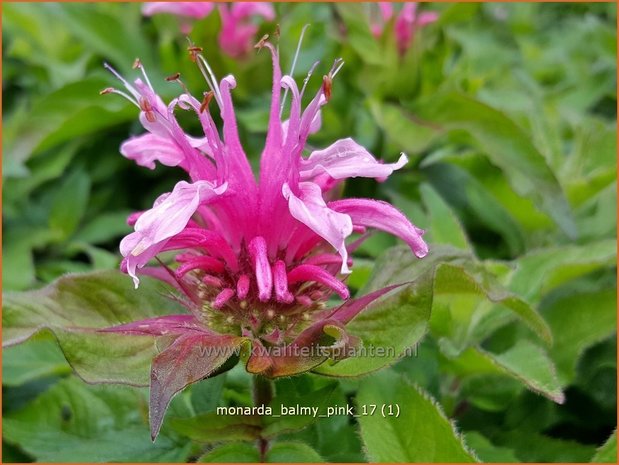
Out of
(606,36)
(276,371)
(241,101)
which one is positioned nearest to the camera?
(276,371)

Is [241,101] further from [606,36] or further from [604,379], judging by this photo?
[606,36]

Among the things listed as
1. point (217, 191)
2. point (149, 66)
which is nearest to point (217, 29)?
point (149, 66)

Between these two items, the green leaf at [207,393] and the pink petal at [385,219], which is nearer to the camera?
the pink petal at [385,219]

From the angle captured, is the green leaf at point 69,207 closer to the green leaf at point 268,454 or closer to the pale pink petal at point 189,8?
the pale pink petal at point 189,8

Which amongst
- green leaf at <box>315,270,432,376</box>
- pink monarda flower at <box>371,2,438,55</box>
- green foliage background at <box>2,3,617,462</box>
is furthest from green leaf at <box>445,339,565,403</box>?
pink monarda flower at <box>371,2,438,55</box>

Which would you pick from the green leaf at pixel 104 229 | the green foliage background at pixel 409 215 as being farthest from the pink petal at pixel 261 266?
the green leaf at pixel 104 229

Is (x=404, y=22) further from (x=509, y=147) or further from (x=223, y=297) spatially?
(x=223, y=297)

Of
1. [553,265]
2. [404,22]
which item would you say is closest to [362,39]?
[404,22]

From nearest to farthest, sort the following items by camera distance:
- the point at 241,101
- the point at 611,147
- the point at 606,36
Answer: the point at 611,147 < the point at 241,101 < the point at 606,36
